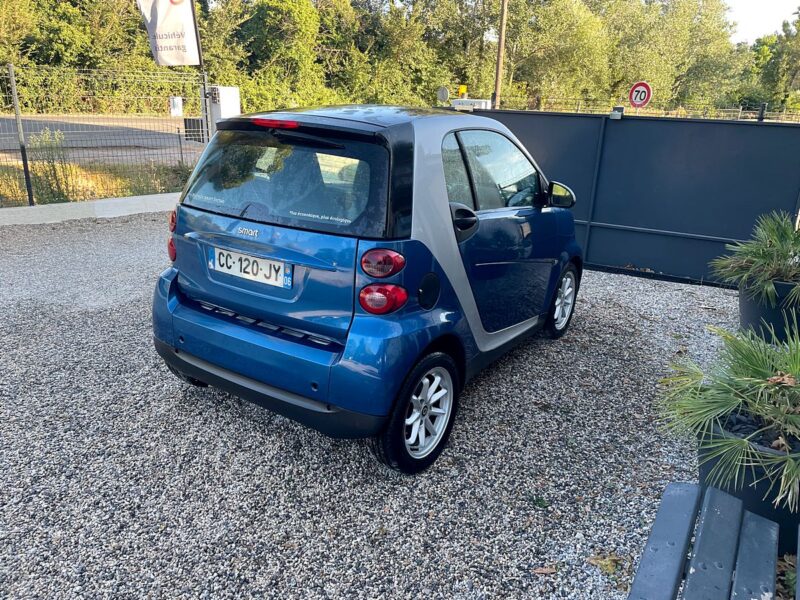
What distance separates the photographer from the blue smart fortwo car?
2.58 m

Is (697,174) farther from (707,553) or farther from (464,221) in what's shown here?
(707,553)

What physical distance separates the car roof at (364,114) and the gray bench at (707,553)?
6.60 feet

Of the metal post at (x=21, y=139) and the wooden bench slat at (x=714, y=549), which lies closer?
the wooden bench slat at (x=714, y=549)

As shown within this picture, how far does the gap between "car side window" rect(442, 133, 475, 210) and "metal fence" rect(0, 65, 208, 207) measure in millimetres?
7543

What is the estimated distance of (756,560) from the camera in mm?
1657

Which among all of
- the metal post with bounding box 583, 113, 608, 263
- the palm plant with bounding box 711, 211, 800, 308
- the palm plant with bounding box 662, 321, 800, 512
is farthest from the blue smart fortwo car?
the metal post with bounding box 583, 113, 608, 263

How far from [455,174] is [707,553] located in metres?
2.13

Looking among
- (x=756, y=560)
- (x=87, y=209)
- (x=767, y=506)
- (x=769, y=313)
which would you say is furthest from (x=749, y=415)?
(x=87, y=209)

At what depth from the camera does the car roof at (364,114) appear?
282 centimetres

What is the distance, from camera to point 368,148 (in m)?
2.69

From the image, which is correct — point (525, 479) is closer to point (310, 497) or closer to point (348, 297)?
point (310, 497)

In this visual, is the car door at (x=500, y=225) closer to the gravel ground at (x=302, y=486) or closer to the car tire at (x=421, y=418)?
the car tire at (x=421, y=418)

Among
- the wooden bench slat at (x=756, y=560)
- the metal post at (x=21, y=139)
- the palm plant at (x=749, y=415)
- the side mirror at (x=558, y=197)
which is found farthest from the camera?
the metal post at (x=21, y=139)

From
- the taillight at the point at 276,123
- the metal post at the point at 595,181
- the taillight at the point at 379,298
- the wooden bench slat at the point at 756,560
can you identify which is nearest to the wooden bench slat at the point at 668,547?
the wooden bench slat at the point at 756,560
